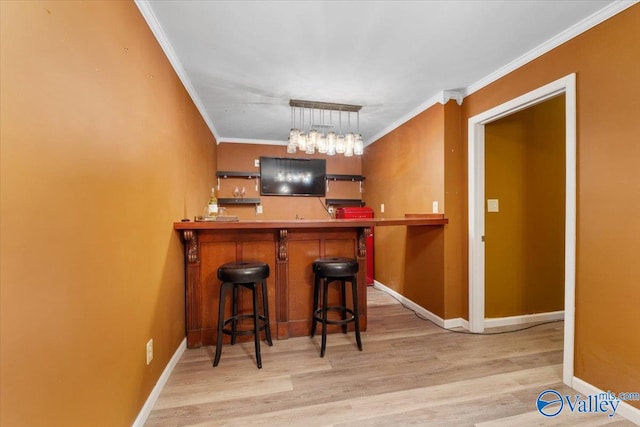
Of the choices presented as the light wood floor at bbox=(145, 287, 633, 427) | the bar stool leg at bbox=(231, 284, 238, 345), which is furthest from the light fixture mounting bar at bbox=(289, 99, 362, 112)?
the light wood floor at bbox=(145, 287, 633, 427)

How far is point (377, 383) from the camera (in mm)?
1883

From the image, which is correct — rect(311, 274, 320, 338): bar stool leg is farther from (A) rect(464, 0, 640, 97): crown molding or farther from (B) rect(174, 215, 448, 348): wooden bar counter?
(A) rect(464, 0, 640, 97): crown molding

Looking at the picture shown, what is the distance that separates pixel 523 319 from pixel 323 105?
3.14 m

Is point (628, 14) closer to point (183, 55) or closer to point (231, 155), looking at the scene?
point (183, 55)

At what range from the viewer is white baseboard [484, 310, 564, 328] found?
9.19ft

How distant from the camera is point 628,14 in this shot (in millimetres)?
1562

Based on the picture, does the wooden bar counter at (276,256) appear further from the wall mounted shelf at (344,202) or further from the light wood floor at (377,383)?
the wall mounted shelf at (344,202)

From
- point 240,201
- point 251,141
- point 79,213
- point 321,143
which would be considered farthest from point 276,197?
point 79,213

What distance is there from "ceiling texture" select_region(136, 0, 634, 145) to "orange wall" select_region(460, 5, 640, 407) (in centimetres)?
20

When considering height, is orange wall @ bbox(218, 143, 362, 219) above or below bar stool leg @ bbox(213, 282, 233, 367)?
above

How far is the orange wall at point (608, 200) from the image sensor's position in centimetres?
155

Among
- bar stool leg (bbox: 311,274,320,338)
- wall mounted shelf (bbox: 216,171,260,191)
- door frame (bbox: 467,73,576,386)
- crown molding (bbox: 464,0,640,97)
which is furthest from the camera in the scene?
wall mounted shelf (bbox: 216,171,260,191)

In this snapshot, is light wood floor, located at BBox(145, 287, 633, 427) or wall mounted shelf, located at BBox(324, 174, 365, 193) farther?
wall mounted shelf, located at BBox(324, 174, 365, 193)

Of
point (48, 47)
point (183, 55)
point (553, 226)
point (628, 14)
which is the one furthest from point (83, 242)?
point (553, 226)
